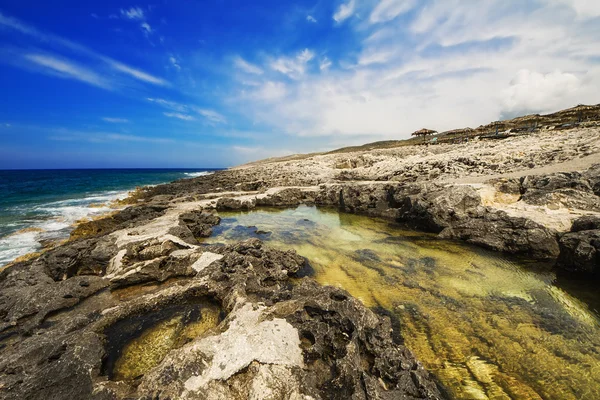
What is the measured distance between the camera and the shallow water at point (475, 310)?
5.36 m

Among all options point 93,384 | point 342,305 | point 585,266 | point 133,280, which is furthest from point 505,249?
point 133,280

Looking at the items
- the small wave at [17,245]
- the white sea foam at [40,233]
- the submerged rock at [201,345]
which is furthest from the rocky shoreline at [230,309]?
the white sea foam at [40,233]

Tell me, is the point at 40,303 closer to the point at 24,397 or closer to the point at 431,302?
the point at 24,397

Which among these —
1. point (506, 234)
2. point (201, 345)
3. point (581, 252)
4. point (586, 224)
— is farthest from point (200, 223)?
point (586, 224)

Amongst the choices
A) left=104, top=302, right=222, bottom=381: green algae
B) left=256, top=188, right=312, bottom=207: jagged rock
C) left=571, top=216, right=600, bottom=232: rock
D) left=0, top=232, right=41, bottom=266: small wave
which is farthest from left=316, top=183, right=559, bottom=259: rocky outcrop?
left=0, top=232, right=41, bottom=266: small wave

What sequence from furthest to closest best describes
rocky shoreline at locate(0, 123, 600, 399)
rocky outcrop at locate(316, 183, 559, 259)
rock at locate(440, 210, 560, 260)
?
rocky outcrop at locate(316, 183, 559, 259)
rock at locate(440, 210, 560, 260)
rocky shoreline at locate(0, 123, 600, 399)

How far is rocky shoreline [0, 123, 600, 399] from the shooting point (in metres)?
4.42

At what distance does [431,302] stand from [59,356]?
33.2ft

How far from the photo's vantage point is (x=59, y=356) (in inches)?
203

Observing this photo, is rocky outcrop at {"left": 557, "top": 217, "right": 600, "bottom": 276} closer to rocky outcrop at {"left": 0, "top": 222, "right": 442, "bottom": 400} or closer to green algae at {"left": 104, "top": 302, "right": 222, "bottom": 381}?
rocky outcrop at {"left": 0, "top": 222, "right": 442, "bottom": 400}

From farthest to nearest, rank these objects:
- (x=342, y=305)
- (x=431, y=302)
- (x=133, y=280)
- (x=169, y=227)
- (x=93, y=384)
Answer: (x=169, y=227) < (x=133, y=280) < (x=431, y=302) < (x=342, y=305) < (x=93, y=384)

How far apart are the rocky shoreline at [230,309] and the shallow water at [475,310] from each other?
40.4 inches

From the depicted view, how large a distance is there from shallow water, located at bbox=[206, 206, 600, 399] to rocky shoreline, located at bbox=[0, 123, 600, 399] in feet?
3.36

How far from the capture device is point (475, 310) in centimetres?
777
